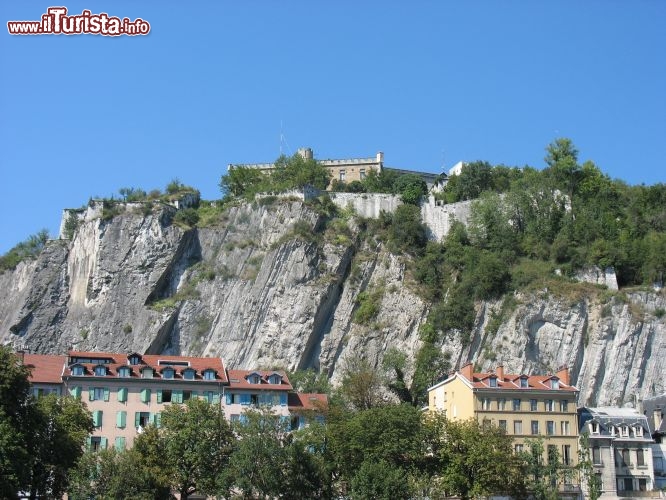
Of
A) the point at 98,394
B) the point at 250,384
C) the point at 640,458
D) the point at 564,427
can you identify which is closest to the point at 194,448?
the point at 250,384

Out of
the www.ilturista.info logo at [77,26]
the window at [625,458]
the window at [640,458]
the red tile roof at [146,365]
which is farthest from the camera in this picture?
the red tile roof at [146,365]

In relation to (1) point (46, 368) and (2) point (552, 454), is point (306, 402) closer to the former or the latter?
(2) point (552, 454)

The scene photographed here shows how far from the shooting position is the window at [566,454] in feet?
231

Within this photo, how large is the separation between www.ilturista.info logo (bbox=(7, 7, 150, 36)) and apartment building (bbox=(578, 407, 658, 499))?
40675 millimetres

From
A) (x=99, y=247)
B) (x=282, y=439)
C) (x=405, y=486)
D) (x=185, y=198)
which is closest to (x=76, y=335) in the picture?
→ (x=99, y=247)

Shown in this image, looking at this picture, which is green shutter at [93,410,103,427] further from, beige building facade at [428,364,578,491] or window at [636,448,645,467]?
window at [636,448,645,467]

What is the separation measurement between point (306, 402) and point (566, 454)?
1867 centimetres

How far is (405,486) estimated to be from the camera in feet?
202

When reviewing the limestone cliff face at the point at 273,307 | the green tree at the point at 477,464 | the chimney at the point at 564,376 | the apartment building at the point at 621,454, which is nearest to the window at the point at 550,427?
the apartment building at the point at 621,454

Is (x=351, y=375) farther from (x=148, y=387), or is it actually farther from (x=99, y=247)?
(x=99, y=247)

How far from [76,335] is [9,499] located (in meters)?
46.5

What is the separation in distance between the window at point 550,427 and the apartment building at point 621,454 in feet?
7.26

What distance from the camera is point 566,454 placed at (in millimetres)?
70750

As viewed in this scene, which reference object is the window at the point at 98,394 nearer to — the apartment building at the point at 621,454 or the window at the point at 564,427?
the window at the point at 564,427
